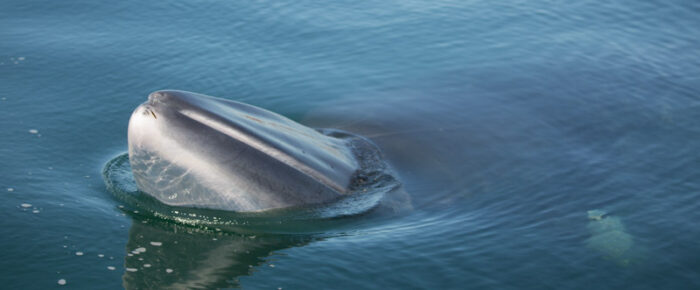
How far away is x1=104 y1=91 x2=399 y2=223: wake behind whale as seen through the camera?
10.2 metres

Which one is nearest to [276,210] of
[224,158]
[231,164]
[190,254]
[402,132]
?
[231,164]

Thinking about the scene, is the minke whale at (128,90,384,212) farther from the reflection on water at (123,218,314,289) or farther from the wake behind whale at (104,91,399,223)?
the reflection on water at (123,218,314,289)

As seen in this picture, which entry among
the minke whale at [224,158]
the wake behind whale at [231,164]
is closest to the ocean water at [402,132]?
the wake behind whale at [231,164]

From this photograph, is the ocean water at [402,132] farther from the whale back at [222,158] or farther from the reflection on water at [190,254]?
the whale back at [222,158]

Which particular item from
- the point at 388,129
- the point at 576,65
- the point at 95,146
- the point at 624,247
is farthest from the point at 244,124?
the point at 576,65

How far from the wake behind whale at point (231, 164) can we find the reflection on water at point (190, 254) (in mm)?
318

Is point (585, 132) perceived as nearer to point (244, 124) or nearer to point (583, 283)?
point (583, 283)

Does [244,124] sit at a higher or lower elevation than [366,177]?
higher

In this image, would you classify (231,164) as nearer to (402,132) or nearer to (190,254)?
(190,254)

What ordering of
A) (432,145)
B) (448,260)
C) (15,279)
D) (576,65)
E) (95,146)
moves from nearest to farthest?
(15,279) → (448,260) → (432,145) → (95,146) → (576,65)

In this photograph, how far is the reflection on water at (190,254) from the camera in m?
9.93

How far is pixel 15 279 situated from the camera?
982cm

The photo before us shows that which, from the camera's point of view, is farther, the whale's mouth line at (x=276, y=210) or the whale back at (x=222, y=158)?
the whale's mouth line at (x=276, y=210)

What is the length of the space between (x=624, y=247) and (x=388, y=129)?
420cm
